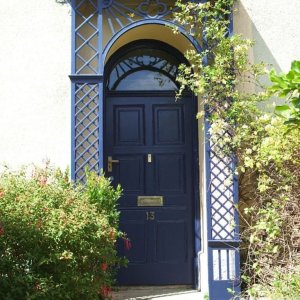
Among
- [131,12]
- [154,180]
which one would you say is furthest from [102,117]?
[131,12]

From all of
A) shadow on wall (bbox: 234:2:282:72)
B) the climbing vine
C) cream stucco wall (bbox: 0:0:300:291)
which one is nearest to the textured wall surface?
shadow on wall (bbox: 234:2:282:72)

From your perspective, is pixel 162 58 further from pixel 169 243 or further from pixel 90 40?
pixel 169 243

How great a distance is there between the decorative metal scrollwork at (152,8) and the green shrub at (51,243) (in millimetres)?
2589

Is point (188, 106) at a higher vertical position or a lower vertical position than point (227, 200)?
higher

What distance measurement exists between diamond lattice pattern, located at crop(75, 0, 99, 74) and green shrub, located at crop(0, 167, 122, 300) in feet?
6.06

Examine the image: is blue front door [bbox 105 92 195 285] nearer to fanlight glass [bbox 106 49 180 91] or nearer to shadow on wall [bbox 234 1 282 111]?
fanlight glass [bbox 106 49 180 91]

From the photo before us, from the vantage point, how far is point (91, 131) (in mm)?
5840

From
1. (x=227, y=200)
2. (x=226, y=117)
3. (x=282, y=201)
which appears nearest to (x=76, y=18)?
(x=226, y=117)

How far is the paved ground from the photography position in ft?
18.7

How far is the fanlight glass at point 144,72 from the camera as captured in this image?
6.72 metres

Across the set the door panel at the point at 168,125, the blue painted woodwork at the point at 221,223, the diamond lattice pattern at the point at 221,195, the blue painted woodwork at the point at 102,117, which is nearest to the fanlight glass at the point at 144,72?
the door panel at the point at 168,125

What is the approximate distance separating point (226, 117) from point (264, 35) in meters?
1.77

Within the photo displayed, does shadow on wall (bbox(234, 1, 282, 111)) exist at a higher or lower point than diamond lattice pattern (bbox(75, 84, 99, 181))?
higher

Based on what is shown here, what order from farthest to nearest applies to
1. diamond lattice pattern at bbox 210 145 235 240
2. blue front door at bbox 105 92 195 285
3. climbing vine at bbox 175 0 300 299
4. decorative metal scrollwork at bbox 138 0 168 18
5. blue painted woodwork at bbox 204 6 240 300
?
blue front door at bbox 105 92 195 285
decorative metal scrollwork at bbox 138 0 168 18
diamond lattice pattern at bbox 210 145 235 240
blue painted woodwork at bbox 204 6 240 300
climbing vine at bbox 175 0 300 299
